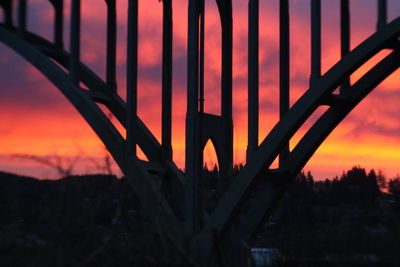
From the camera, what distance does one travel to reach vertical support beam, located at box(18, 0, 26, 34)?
10.3 m

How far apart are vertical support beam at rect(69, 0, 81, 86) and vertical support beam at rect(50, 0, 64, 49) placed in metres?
1.13

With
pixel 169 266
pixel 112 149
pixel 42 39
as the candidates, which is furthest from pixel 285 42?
pixel 169 266

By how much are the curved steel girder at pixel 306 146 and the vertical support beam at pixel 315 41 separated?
1.07 m

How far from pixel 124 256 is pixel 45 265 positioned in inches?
15.3

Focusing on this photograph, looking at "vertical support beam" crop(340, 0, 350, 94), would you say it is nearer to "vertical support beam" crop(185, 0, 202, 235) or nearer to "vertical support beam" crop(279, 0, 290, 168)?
"vertical support beam" crop(279, 0, 290, 168)

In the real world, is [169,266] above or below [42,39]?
below

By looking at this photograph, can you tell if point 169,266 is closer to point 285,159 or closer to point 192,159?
point 192,159

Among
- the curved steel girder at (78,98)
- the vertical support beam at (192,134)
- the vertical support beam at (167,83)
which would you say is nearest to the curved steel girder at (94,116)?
the curved steel girder at (78,98)

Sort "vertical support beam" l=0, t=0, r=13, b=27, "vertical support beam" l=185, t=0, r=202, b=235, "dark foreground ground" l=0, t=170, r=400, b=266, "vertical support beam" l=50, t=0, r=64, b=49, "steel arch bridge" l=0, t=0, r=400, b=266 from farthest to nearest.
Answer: "vertical support beam" l=0, t=0, r=13, b=27
"vertical support beam" l=50, t=0, r=64, b=49
"vertical support beam" l=185, t=0, r=202, b=235
"steel arch bridge" l=0, t=0, r=400, b=266
"dark foreground ground" l=0, t=170, r=400, b=266

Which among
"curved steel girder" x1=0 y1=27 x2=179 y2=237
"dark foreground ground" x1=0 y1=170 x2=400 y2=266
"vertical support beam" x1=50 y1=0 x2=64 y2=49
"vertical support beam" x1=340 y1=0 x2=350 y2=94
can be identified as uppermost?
"vertical support beam" x1=50 y1=0 x2=64 y2=49

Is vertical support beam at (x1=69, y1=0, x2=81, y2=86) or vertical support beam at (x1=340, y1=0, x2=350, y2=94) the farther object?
vertical support beam at (x1=69, y1=0, x2=81, y2=86)

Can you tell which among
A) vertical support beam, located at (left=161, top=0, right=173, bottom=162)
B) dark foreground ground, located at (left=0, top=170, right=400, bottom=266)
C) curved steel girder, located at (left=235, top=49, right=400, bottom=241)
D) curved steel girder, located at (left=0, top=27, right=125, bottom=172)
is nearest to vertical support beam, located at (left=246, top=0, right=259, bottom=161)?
curved steel girder, located at (left=235, top=49, right=400, bottom=241)

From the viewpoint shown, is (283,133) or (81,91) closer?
(283,133)

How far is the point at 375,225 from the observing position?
13.2 ft
